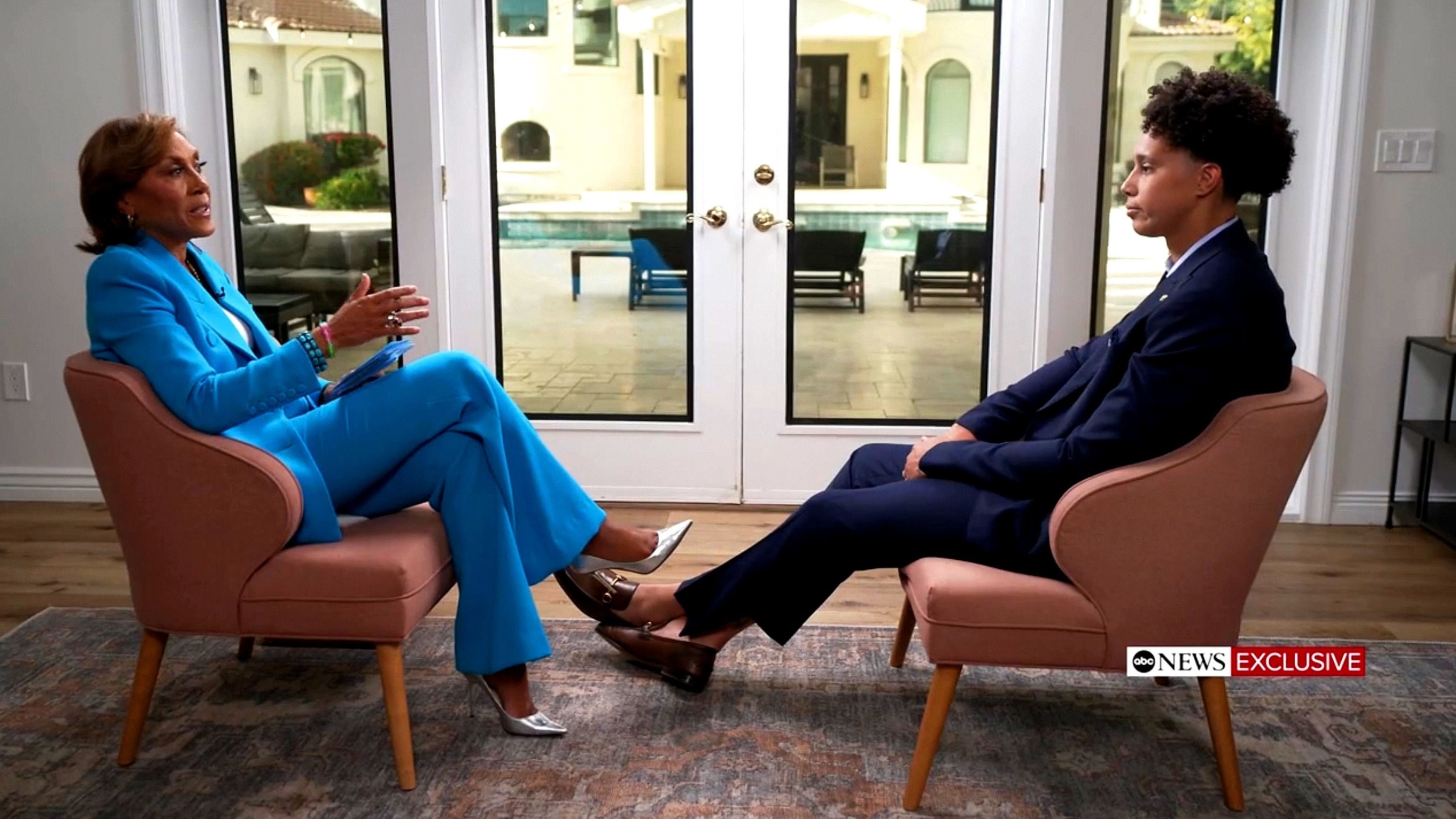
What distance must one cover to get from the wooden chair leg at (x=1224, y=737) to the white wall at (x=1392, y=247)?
1.90 meters

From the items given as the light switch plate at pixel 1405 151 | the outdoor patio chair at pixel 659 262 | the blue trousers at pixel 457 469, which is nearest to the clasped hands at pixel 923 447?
the blue trousers at pixel 457 469

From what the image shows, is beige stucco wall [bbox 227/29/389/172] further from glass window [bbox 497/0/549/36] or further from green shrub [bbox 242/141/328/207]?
glass window [bbox 497/0/549/36]

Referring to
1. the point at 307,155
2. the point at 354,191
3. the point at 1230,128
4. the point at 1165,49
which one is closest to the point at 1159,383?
the point at 1230,128

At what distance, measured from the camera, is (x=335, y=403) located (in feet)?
7.78

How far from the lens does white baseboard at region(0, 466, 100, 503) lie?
12.8ft

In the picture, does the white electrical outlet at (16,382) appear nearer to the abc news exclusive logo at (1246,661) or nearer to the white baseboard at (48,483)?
the white baseboard at (48,483)

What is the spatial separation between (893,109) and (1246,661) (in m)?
1.83

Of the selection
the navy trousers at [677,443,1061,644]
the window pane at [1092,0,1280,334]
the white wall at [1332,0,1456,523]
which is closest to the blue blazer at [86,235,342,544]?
the navy trousers at [677,443,1061,644]

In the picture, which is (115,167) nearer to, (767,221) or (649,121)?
(649,121)

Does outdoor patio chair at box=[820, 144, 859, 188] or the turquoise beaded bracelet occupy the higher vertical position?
outdoor patio chair at box=[820, 144, 859, 188]

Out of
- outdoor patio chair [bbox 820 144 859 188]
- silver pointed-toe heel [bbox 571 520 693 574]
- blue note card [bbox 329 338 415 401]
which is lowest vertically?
silver pointed-toe heel [bbox 571 520 693 574]

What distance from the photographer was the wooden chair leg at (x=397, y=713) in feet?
7.02

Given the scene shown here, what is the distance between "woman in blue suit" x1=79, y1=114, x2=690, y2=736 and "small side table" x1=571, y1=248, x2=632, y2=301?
147 cm

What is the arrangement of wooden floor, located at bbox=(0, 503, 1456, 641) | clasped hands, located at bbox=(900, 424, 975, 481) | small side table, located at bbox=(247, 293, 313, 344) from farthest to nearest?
small side table, located at bbox=(247, 293, 313, 344) < wooden floor, located at bbox=(0, 503, 1456, 641) < clasped hands, located at bbox=(900, 424, 975, 481)
